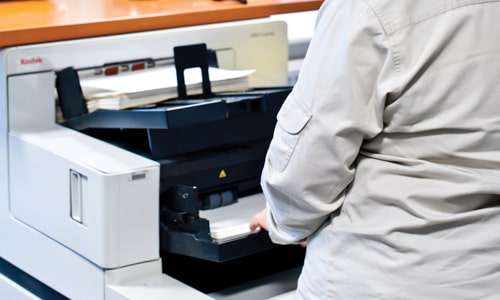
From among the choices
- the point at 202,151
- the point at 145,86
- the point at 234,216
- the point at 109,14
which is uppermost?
the point at 109,14

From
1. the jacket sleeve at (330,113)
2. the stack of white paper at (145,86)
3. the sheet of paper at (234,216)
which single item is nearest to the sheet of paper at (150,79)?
the stack of white paper at (145,86)

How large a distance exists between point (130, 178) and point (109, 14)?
1.44ft

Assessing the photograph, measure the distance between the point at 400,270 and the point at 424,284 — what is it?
0.03 m

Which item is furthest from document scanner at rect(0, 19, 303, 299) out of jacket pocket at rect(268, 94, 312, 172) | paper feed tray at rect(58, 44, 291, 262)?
jacket pocket at rect(268, 94, 312, 172)

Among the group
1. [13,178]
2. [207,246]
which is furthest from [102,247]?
[13,178]

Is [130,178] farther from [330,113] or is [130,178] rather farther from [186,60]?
[330,113]

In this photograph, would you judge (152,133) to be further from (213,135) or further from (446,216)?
(446,216)

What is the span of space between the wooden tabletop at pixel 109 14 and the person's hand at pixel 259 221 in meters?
0.44

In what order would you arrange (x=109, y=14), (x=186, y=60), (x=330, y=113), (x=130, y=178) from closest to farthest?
(x=330, y=113) < (x=130, y=178) < (x=186, y=60) < (x=109, y=14)

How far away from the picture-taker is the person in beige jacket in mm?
1048

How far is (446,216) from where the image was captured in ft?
3.61

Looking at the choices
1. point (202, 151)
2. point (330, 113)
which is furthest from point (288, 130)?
point (202, 151)

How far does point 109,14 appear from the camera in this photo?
1.64 metres

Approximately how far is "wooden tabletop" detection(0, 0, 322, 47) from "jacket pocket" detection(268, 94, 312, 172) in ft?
1.76
